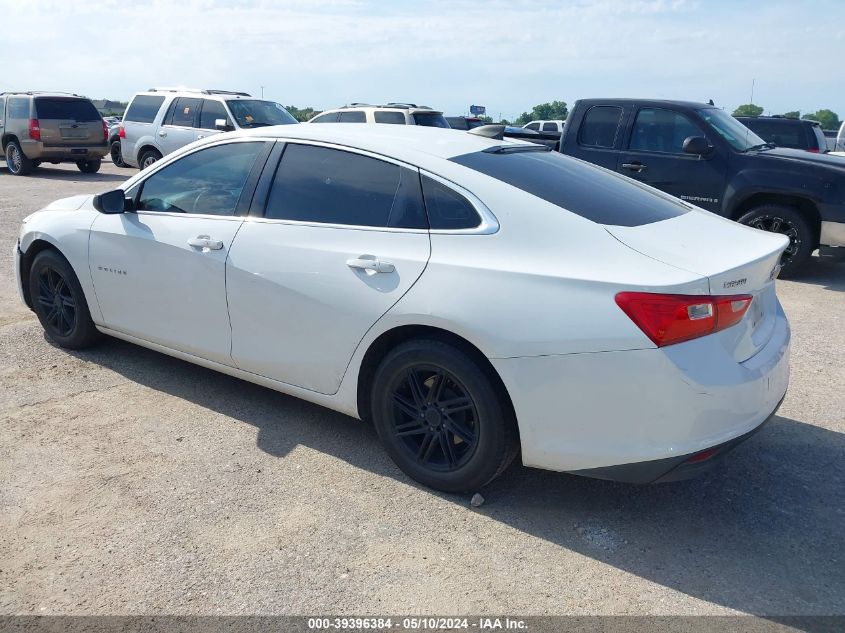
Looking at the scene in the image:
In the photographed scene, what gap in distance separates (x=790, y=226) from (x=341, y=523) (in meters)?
6.69

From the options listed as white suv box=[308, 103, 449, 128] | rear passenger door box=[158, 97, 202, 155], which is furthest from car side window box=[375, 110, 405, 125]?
rear passenger door box=[158, 97, 202, 155]

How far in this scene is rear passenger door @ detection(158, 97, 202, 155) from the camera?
14.6 m

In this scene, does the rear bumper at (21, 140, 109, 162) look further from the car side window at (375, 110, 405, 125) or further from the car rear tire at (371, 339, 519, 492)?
the car rear tire at (371, 339, 519, 492)

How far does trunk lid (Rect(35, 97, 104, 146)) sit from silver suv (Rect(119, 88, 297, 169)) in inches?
132

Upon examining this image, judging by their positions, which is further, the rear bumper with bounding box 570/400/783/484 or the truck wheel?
the truck wheel

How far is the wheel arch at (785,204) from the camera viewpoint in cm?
815

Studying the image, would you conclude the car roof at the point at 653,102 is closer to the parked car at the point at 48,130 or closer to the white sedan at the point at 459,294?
the white sedan at the point at 459,294

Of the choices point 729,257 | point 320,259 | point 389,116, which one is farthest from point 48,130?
point 729,257

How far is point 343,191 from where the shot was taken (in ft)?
12.9

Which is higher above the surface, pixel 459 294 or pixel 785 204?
pixel 459 294

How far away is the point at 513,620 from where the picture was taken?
2801mm

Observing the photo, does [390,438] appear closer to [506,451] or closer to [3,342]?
[506,451]

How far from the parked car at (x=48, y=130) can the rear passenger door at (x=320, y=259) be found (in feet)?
54.0

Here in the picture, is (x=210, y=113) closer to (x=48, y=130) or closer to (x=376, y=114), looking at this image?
(x=376, y=114)
